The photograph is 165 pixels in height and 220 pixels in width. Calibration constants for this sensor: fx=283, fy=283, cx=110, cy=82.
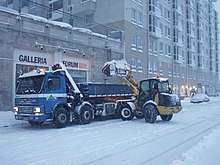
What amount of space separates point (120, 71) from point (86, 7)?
68.0 feet

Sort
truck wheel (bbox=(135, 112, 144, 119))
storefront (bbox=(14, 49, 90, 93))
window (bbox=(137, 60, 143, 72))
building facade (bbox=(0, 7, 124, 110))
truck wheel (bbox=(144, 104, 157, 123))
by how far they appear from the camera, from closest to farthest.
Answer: truck wheel (bbox=(144, 104, 157, 123)) < truck wheel (bbox=(135, 112, 144, 119)) < building facade (bbox=(0, 7, 124, 110)) < storefront (bbox=(14, 49, 90, 93)) < window (bbox=(137, 60, 143, 72))

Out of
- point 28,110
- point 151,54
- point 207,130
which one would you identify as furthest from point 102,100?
point 151,54

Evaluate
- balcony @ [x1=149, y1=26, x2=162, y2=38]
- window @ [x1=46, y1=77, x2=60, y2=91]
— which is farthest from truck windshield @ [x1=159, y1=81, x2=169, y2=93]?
Answer: balcony @ [x1=149, y1=26, x2=162, y2=38]

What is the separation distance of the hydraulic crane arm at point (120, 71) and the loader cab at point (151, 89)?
1230mm

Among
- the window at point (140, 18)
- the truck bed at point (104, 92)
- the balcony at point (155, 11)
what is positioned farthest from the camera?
the balcony at point (155, 11)

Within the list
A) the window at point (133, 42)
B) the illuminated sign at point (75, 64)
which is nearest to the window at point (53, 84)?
the illuminated sign at point (75, 64)

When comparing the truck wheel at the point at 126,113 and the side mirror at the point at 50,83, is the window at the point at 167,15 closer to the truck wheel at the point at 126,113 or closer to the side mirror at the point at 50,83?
the truck wheel at the point at 126,113

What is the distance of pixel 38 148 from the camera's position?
9.14m

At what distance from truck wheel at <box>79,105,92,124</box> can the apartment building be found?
12469 mm

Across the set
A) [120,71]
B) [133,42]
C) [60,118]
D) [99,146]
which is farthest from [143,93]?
[133,42]

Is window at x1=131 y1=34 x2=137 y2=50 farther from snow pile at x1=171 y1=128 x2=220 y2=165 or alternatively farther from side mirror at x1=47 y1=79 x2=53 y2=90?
snow pile at x1=171 y1=128 x2=220 y2=165

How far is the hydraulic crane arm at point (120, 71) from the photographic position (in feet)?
59.7

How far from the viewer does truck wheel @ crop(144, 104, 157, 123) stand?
51.0 ft

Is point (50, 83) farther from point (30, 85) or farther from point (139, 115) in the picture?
point (139, 115)
